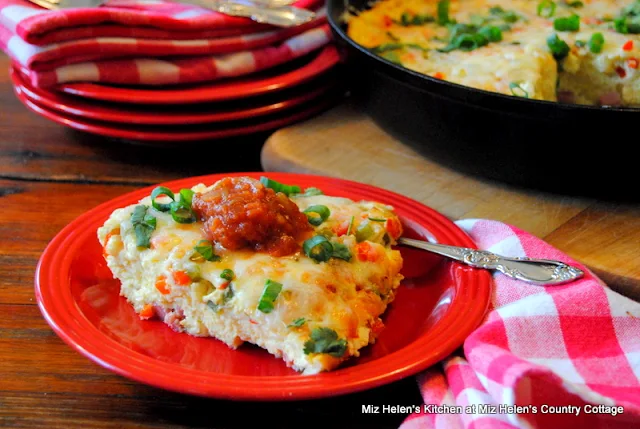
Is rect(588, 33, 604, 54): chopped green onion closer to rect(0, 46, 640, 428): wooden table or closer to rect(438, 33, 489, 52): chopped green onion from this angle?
rect(438, 33, 489, 52): chopped green onion

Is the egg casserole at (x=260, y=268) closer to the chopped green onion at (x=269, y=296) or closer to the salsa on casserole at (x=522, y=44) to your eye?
the chopped green onion at (x=269, y=296)

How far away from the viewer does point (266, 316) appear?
3.63ft

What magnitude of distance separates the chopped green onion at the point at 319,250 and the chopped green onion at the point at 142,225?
0.89 ft

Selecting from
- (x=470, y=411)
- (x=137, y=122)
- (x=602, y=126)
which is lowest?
(x=137, y=122)

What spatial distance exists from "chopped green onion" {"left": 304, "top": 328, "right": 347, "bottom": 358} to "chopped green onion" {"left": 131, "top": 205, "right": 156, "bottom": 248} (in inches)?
13.8

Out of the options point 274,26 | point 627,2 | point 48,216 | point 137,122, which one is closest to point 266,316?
point 48,216

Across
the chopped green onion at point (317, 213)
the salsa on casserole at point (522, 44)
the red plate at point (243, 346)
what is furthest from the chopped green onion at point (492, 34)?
the chopped green onion at point (317, 213)

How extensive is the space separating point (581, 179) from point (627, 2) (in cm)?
96

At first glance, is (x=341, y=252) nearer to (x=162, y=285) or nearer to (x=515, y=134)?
(x=162, y=285)

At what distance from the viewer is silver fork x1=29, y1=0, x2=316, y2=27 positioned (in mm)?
2016

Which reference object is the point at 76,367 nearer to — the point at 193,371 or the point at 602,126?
the point at 193,371

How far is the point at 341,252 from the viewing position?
47.5 inches

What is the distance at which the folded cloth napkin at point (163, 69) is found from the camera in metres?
1.87

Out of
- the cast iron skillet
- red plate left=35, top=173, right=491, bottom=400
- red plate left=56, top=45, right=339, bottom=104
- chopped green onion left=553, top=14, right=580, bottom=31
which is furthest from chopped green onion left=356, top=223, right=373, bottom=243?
chopped green onion left=553, top=14, right=580, bottom=31
